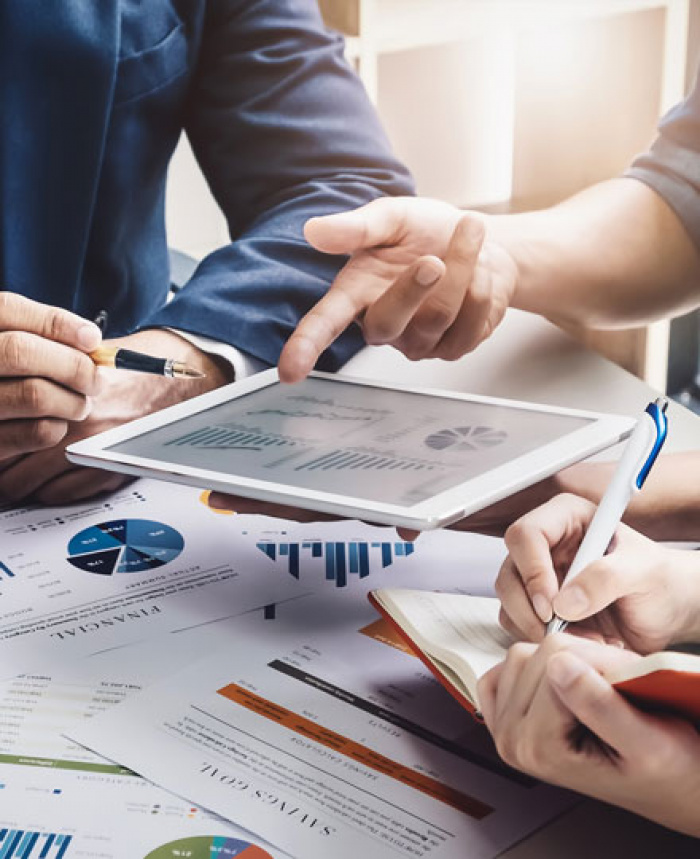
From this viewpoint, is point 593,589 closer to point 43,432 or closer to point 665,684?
point 665,684

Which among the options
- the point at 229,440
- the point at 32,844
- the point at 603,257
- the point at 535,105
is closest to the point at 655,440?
the point at 229,440

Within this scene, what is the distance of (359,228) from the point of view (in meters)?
0.85

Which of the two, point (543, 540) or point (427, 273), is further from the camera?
point (427, 273)

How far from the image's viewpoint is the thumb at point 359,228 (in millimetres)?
817

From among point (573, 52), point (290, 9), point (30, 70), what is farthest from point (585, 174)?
point (30, 70)

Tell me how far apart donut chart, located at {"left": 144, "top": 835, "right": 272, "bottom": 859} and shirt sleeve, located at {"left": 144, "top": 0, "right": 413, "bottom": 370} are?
2.18ft

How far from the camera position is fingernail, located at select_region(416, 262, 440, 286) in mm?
804

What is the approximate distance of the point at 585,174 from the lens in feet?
7.78

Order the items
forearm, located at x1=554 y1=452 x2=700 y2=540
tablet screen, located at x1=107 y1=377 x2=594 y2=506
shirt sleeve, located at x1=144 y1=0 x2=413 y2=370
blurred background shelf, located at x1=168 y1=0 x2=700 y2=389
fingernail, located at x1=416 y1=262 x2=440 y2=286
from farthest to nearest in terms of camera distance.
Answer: blurred background shelf, located at x1=168 y1=0 x2=700 y2=389 < shirt sleeve, located at x1=144 y1=0 x2=413 y2=370 < fingernail, located at x1=416 y1=262 x2=440 y2=286 < forearm, located at x1=554 y1=452 x2=700 y2=540 < tablet screen, located at x1=107 y1=377 x2=594 y2=506

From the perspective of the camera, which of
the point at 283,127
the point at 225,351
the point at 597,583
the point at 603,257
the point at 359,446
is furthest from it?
the point at 283,127

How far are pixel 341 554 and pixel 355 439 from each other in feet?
0.26

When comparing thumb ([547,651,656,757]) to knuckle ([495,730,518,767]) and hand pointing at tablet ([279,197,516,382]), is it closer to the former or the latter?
knuckle ([495,730,518,767])

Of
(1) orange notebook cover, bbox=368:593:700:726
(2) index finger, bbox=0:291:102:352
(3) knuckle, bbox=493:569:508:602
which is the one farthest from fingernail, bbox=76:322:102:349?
(1) orange notebook cover, bbox=368:593:700:726

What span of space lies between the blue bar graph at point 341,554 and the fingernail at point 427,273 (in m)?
0.22
